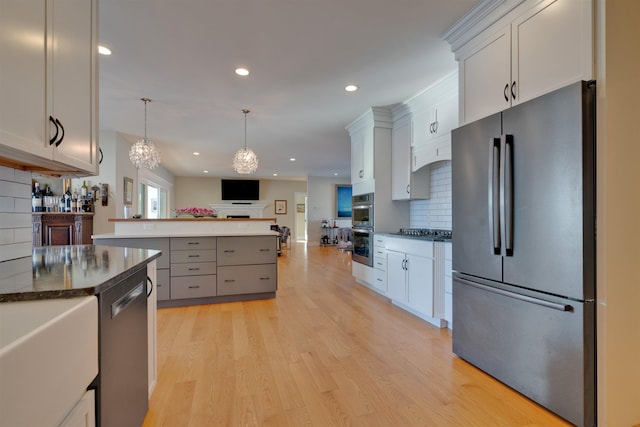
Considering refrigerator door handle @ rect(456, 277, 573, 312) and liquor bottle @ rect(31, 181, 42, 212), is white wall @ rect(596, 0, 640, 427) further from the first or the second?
liquor bottle @ rect(31, 181, 42, 212)

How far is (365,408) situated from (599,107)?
2012mm

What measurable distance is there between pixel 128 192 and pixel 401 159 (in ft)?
17.0

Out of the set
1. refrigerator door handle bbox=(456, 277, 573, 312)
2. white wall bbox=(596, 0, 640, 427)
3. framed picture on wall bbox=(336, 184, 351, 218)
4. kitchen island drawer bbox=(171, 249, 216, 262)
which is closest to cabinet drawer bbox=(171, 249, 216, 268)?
kitchen island drawer bbox=(171, 249, 216, 262)

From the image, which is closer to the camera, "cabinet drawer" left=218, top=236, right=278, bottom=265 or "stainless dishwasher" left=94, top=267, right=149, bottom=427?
"stainless dishwasher" left=94, top=267, right=149, bottom=427

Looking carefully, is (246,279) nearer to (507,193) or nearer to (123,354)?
(123,354)

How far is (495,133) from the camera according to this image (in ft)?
6.59

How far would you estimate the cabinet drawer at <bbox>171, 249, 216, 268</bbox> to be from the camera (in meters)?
3.73

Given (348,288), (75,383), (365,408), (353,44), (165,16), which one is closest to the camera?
(75,383)

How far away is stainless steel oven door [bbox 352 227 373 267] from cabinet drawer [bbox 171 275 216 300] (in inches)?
83.4

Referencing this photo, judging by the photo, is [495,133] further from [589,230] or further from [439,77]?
[439,77]

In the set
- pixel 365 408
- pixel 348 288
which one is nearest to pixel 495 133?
pixel 365 408

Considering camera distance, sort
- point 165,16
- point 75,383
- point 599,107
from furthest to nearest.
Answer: point 165,16
point 599,107
point 75,383

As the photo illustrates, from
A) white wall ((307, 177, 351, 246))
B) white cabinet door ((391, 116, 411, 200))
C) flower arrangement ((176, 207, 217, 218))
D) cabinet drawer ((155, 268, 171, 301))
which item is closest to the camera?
cabinet drawer ((155, 268, 171, 301))

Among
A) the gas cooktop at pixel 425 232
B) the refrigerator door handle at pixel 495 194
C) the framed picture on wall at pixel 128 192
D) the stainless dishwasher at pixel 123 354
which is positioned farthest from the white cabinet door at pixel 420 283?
the framed picture on wall at pixel 128 192
